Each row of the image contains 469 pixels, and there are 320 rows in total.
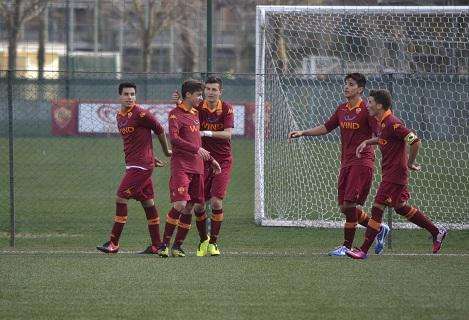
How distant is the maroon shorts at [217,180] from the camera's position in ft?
36.8

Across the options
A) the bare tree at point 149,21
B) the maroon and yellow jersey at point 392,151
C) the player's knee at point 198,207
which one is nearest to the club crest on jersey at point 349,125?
the maroon and yellow jersey at point 392,151

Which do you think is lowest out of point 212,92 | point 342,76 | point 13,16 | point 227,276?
point 227,276

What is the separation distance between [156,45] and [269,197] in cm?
3017

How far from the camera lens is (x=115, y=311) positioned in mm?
7656

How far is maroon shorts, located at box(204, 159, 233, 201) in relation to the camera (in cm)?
1120

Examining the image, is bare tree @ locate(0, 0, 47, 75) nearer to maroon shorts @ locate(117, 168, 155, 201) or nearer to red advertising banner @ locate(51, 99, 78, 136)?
red advertising banner @ locate(51, 99, 78, 136)

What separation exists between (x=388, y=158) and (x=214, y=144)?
6.30 feet

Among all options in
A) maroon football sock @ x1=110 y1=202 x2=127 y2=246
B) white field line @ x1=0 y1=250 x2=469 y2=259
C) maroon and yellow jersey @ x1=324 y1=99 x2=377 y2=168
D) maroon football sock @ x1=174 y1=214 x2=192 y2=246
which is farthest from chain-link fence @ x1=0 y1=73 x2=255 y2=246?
maroon and yellow jersey @ x1=324 y1=99 x2=377 y2=168

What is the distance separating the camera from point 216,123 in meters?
11.2

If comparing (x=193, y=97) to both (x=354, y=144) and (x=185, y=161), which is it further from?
(x=354, y=144)

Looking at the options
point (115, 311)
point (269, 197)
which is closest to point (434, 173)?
point (269, 197)

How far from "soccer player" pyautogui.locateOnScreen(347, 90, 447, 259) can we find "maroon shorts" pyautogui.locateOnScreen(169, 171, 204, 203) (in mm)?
1693

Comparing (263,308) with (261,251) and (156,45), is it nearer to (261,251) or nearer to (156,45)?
(261,251)

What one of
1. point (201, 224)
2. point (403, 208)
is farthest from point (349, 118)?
point (201, 224)
